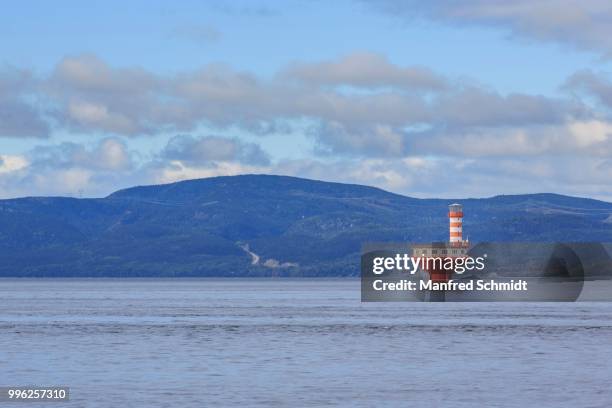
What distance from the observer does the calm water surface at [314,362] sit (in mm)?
53312

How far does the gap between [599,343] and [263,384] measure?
37.2 m

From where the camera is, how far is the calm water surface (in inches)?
2099

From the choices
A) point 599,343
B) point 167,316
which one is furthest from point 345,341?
point 167,316

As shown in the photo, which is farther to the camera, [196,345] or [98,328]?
[98,328]

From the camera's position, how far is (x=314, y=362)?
231 ft

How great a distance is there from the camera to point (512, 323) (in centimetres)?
11794

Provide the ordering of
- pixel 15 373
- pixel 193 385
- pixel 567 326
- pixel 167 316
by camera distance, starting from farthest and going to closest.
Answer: pixel 167 316 → pixel 567 326 → pixel 15 373 → pixel 193 385

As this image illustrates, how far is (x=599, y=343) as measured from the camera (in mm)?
87750

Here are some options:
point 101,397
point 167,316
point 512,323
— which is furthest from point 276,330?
point 101,397

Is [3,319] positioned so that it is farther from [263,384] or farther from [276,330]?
[263,384]

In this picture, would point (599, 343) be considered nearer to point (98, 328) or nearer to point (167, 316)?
point (98, 328)

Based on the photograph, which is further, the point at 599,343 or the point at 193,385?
the point at 599,343

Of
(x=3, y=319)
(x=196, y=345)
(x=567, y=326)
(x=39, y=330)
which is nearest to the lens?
(x=196, y=345)

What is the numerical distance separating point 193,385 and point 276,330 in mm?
48161
